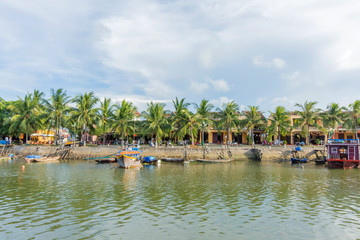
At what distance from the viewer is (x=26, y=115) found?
56.2 m

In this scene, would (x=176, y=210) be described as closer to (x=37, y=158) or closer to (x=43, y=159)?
(x=37, y=158)

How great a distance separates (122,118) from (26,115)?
22.8m

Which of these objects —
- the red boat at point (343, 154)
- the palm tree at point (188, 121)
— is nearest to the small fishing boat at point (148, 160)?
the palm tree at point (188, 121)

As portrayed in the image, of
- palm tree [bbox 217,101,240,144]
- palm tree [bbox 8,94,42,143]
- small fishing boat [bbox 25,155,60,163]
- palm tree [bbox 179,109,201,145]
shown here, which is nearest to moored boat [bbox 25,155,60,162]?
small fishing boat [bbox 25,155,60,163]

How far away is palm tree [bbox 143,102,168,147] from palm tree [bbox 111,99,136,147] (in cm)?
372

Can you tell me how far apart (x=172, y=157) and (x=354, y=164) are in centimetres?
3112

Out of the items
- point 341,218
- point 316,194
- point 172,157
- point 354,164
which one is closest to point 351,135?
point 354,164

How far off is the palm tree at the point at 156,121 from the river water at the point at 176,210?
28222 mm

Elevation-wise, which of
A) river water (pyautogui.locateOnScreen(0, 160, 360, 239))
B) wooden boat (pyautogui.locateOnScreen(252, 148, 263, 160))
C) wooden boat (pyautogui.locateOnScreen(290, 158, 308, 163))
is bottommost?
river water (pyautogui.locateOnScreen(0, 160, 360, 239))

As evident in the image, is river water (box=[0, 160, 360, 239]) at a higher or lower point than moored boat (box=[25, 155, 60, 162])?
lower

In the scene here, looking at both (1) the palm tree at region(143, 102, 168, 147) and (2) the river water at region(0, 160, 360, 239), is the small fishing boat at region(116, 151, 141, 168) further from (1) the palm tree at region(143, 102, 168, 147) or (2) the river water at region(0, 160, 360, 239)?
(1) the palm tree at region(143, 102, 168, 147)

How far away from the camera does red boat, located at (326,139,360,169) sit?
3938cm

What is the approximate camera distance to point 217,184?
23531 mm

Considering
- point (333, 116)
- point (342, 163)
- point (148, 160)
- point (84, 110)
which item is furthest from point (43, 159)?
point (333, 116)
